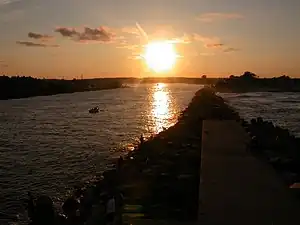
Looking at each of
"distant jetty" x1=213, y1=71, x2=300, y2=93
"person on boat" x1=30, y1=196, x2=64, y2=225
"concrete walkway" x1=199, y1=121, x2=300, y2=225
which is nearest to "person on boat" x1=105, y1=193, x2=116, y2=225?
"person on boat" x1=30, y1=196, x2=64, y2=225

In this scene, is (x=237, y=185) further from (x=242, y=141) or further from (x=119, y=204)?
(x=242, y=141)

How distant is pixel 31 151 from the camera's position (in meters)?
27.6

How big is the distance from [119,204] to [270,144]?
36.4 ft

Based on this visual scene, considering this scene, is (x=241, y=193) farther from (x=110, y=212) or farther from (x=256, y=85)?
(x=256, y=85)

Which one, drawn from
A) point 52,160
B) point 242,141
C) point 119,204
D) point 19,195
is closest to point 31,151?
point 52,160

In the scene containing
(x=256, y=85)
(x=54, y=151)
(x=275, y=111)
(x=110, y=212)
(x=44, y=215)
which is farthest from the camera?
(x=256, y=85)

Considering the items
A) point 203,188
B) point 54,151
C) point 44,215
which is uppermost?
point 203,188

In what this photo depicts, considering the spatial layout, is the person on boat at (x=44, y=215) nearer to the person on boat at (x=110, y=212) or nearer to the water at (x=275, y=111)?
the person on boat at (x=110, y=212)

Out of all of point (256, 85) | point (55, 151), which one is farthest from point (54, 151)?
point (256, 85)

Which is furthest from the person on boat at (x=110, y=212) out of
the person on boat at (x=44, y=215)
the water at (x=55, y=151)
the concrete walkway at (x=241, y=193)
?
the water at (x=55, y=151)

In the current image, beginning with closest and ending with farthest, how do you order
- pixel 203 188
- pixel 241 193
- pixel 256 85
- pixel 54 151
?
pixel 241 193 → pixel 203 188 → pixel 54 151 → pixel 256 85

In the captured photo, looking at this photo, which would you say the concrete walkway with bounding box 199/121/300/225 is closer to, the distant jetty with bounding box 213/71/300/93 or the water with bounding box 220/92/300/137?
the water with bounding box 220/92/300/137

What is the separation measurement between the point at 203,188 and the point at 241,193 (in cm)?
112

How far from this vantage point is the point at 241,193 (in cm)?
1191
